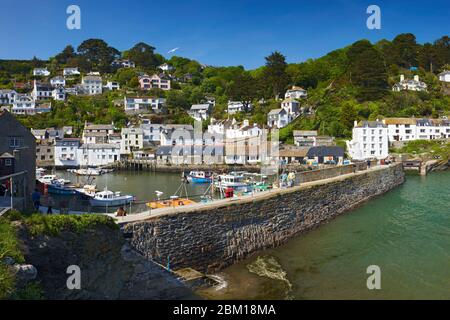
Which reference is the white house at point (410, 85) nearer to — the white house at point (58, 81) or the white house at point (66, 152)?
the white house at point (66, 152)

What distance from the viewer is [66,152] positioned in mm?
65625

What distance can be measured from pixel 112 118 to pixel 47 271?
7783cm

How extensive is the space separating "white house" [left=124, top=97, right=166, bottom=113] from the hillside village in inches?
9.4

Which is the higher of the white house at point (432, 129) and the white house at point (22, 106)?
the white house at point (22, 106)

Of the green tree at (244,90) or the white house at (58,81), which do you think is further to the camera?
the white house at (58,81)

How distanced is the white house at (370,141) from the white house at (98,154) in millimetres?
39714

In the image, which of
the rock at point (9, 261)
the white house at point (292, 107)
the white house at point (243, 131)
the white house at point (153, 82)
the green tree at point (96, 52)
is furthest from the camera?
the green tree at point (96, 52)

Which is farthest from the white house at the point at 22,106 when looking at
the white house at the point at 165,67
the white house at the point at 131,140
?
the white house at the point at 165,67

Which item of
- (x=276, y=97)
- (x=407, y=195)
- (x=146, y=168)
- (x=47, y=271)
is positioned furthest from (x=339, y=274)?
(x=276, y=97)

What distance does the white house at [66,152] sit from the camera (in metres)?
65.0

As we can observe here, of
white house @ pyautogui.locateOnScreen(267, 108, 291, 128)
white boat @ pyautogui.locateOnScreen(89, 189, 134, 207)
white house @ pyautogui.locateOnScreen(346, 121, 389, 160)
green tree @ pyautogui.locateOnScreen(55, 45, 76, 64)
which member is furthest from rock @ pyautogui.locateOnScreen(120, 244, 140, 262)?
green tree @ pyautogui.locateOnScreen(55, 45, 76, 64)

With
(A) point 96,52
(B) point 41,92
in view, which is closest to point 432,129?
(B) point 41,92

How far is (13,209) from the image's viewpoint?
10242 mm
